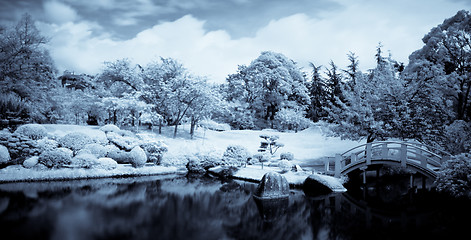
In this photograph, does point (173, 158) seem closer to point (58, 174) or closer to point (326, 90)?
point (58, 174)

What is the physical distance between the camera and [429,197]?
1238cm

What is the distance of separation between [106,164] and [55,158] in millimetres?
2264

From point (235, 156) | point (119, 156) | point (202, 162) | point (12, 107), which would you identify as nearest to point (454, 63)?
point (235, 156)

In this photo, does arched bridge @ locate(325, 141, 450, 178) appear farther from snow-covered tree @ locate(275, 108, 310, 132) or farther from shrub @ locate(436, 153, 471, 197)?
snow-covered tree @ locate(275, 108, 310, 132)

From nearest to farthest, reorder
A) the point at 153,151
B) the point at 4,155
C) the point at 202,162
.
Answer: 1. the point at 4,155
2. the point at 153,151
3. the point at 202,162

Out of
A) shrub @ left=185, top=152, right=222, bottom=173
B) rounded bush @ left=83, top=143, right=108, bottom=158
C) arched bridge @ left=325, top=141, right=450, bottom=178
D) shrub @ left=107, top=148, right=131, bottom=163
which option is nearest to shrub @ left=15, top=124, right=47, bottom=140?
rounded bush @ left=83, top=143, right=108, bottom=158

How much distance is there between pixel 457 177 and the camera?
10336 millimetres

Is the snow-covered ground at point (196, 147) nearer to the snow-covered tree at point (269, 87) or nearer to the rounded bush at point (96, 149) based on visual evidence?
the rounded bush at point (96, 149)

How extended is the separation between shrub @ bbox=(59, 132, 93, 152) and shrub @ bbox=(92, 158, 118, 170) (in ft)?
5.10

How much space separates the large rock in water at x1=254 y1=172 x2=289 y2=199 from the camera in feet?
38.2

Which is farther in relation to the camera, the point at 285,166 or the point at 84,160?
the point at 285,166

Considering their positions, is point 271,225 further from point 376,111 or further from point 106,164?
point 376,111

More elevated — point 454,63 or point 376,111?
point 454,63

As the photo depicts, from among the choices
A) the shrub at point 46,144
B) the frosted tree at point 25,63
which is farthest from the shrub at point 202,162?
the frosted tree at point 25,63
